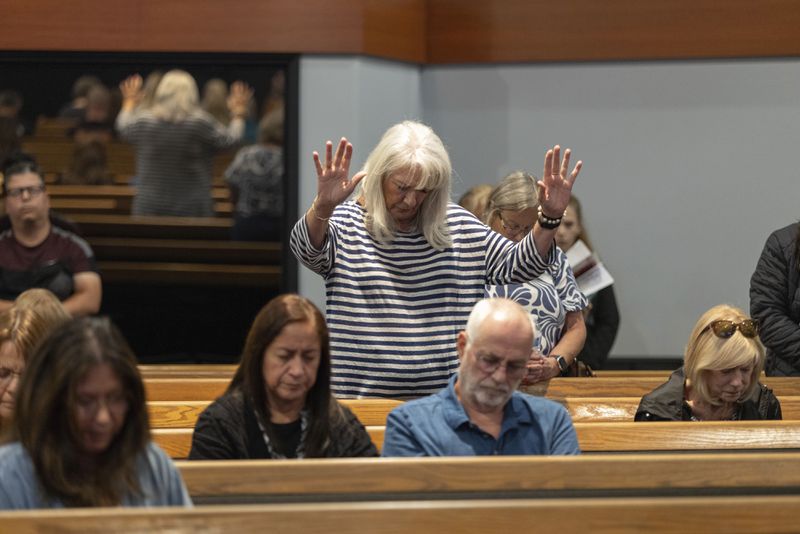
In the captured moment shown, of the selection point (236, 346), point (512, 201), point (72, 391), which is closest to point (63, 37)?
point (236, 346)

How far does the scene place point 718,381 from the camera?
3873mm

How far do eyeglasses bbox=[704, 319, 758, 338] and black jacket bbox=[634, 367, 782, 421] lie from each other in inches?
7.7

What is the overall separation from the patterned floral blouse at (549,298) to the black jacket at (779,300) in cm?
66

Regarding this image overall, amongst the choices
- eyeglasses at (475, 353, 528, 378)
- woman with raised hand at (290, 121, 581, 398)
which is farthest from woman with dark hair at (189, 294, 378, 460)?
woman with raised hand at (290, 121, 581, 398)

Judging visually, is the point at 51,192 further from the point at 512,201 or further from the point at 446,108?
the point at 512,201

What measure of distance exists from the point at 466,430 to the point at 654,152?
321 cm

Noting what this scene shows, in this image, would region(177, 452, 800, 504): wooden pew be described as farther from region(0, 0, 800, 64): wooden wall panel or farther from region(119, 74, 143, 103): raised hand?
region(119, 74, 143, 103): raised hand

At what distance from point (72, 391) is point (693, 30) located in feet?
13.8

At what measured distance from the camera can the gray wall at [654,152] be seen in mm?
6086

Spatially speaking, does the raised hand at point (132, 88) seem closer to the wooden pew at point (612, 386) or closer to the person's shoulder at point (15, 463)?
the wooden pew at point (612, 386)

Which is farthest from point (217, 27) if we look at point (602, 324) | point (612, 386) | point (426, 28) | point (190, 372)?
point (612, 386)

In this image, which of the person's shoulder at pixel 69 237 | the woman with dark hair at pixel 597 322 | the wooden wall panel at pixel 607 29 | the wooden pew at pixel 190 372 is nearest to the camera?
the wooden pew at pixel 190 372

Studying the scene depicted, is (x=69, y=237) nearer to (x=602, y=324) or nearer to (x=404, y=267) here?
(x=404, y=267)

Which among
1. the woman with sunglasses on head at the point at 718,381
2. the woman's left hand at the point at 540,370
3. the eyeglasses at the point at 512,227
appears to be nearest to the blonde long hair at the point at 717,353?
the woman with sunglasses on head at the point at 718,381
